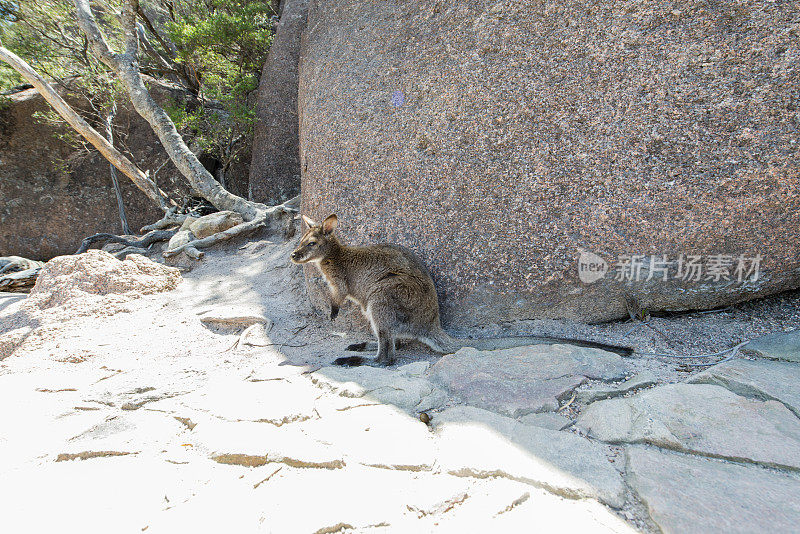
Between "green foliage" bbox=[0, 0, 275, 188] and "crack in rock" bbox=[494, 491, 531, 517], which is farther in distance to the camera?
"green foliage" bbox=[0, 0, 275, 188]

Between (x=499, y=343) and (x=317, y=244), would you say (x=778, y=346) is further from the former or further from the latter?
(x=317, y=244)

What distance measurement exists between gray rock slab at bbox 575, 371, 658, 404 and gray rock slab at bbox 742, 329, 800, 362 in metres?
0.82

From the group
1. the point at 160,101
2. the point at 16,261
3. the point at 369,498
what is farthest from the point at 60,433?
the point at 160,101

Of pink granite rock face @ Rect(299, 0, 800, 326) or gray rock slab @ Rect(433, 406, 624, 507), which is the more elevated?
pink granite rock face @ Rect(299, 0, 800, 326)

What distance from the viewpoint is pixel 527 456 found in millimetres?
1781

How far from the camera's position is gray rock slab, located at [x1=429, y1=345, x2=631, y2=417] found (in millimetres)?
2297

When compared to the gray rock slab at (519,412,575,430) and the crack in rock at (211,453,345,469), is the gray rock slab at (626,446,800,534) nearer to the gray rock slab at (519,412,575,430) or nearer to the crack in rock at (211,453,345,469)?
the gray rock slab at (519,412,575,430)

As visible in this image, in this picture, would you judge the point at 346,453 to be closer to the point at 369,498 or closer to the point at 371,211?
the point at 369,498

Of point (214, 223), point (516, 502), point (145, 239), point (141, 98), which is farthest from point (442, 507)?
point (141, 98)

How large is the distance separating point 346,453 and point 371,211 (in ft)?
8.88

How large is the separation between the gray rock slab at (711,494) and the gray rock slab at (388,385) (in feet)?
3.43

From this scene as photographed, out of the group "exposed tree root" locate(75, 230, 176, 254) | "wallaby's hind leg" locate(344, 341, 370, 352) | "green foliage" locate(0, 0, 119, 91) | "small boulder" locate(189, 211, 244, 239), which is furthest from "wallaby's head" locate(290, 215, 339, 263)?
"green foliage" locate(0, 0, 119, 91)

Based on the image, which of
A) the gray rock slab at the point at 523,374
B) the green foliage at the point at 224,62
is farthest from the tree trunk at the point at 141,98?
the gray rock slab at the point at 523,374

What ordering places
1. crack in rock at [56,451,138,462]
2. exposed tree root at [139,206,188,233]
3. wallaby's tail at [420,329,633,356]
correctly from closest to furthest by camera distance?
crack in rock at [56,451,138,462] < wallaby's tail at [420,329,633,356] < exposed tree root at [139,206,188,233]
